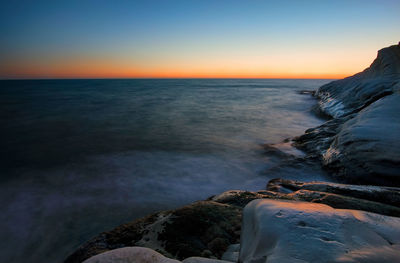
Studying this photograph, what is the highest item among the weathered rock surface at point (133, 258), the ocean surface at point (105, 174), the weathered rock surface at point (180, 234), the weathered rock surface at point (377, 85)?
the weathered rock surface at point (377, 85)

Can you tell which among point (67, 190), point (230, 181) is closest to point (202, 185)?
point (230, 181)

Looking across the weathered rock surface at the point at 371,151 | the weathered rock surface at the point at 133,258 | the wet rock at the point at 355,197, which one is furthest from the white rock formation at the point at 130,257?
the weathered rock surface at the point at 371,151

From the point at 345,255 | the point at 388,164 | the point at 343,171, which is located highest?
the point at 345,255

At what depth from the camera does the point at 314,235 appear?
1422 mm

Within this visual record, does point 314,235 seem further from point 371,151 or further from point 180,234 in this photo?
point 371,151

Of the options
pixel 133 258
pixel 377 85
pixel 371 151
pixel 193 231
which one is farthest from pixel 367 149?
pixel 377 85

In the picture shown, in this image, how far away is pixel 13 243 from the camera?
326 cm

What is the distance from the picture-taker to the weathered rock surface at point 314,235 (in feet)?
4.06

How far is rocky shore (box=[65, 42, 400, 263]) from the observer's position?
52.8 inches

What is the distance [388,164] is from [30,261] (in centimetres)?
608

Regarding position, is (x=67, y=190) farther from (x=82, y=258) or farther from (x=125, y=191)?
(x=82, y=258)

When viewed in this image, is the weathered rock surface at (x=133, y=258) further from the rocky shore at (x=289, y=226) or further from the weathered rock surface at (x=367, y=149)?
the weathered rock surface at (x=367, y=149)

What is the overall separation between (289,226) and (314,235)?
164 mm

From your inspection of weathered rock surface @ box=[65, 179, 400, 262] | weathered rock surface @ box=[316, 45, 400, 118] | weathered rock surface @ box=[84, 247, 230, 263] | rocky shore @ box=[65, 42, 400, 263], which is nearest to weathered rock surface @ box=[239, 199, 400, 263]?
rocky shore @ box=[65, 42, 400, 263]
